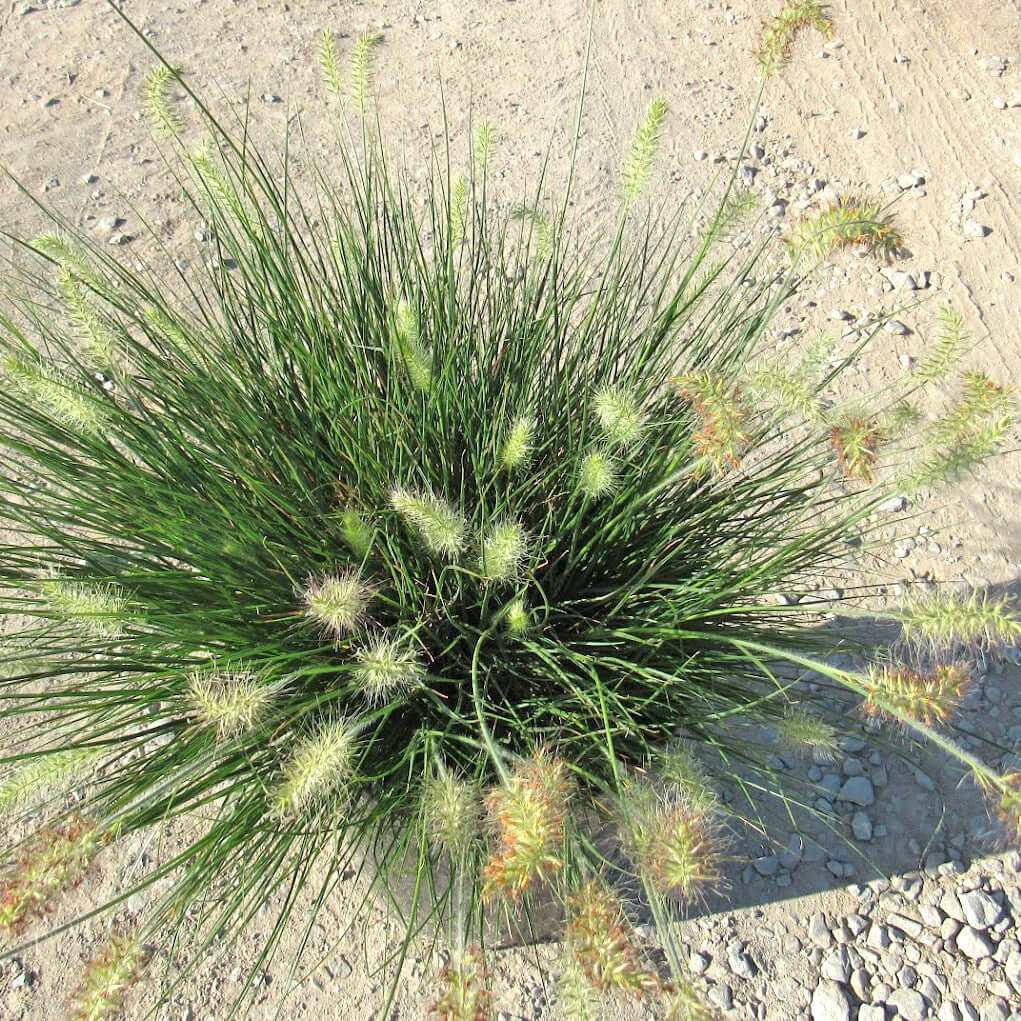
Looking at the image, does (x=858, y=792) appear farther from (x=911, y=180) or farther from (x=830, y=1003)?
(x=911, y=180)

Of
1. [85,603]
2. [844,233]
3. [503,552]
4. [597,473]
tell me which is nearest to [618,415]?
[597,473]

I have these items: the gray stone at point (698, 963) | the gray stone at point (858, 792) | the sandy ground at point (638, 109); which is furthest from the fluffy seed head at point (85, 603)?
the sandy ground at point (638, 109)

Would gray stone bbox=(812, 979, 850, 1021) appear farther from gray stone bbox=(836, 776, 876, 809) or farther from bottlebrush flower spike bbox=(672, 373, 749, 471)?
bottlebrush flower spike bbox=(672, 373, 749, 471)

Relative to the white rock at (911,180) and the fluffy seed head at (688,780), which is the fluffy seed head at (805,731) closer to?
the fluffy seed head at (688,780)

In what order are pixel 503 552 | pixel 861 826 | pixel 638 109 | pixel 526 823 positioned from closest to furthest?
pixel 526 823 < pixel 503 552 < pixel 861 826 < pixel 638 109

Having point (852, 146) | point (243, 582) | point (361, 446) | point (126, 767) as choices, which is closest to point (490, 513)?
point (361, 446)
